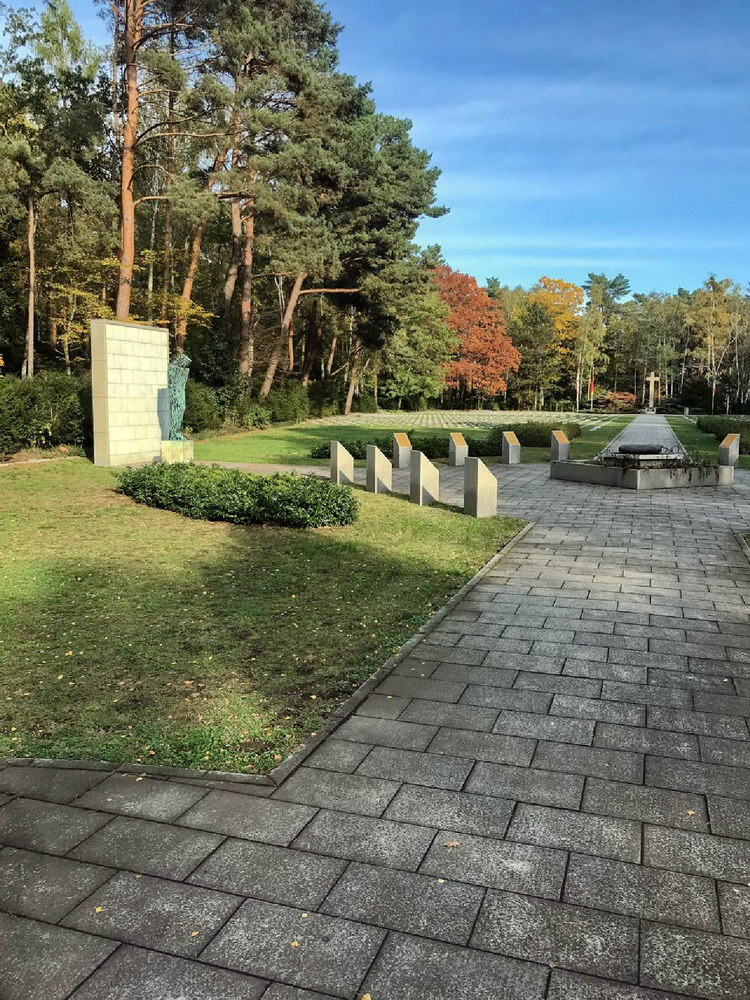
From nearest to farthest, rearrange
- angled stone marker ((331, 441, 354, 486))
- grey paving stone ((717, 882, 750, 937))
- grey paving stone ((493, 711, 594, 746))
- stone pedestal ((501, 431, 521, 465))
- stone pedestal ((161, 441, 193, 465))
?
1. grey paving stone ((717, 882, 750, 937))
2. grey paving stone ((493, 711, 594, 746))
3. angled stone marker ((331, 441, 354, 486))
4. stone pedestal ((161, 441, 193, 465))
5. stone pedestal ((501, 431, 521, 465))

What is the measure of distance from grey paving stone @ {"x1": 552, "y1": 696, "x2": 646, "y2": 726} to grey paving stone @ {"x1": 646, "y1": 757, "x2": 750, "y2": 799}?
44 cm

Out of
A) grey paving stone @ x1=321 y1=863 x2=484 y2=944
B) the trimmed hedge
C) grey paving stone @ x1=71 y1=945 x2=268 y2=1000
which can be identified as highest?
the trimmed hedge

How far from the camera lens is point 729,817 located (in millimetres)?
2904

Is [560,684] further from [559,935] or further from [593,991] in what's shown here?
[593,991]

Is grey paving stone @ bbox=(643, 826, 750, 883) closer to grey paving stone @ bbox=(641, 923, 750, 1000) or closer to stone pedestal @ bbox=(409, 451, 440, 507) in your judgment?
grey paving stone @ bbox=(641, 923, 750, 1000)

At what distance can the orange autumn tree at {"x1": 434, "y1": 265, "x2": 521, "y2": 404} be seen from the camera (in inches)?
2084

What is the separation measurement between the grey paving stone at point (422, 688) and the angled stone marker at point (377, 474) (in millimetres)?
8646

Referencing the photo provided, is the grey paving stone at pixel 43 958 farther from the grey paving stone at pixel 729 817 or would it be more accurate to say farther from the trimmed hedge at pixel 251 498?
the trimmed hedge at pixel 251 498

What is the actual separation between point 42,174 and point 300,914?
23539mm

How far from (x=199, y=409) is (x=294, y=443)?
3938mm

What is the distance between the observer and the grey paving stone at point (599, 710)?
3.84 meters

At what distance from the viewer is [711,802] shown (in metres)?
3.02

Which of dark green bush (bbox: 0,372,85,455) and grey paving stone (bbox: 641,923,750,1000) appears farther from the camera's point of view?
dark green bush (bbox: 0,372,85,455)

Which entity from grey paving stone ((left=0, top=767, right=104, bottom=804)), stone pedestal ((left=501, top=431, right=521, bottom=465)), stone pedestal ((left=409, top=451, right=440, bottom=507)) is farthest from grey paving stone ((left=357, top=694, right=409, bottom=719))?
stone pedestal ((left=501, top=431, right=521, bottom=465))
